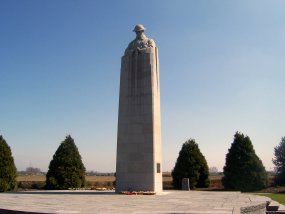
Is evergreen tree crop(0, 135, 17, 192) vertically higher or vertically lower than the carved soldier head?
lower

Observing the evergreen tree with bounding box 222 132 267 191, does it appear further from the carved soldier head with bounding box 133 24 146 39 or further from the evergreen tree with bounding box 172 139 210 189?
the carved soldier head with bounding box 133 24 146 39

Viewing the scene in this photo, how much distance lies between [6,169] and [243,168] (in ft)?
72.0

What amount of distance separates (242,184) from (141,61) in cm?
1855

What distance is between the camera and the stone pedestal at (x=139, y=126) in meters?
19.7

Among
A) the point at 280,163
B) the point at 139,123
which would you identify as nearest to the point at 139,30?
the point at 139,123

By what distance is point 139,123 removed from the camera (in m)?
20.1

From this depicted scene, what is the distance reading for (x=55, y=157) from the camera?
29688mm

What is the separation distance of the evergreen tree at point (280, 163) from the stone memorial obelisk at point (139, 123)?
75.6 feet

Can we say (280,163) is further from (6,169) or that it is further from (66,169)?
(6,169)

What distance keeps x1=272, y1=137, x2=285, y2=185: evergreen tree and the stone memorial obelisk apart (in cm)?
2306

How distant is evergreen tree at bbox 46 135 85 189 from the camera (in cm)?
2867

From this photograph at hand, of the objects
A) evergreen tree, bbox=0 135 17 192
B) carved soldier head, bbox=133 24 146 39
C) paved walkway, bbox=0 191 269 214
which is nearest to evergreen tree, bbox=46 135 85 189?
evergreen tree, bbox=0 135 17 192

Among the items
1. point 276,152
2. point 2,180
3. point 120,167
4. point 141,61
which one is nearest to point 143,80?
point 141,61

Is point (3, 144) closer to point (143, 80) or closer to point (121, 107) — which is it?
point (121, 107)
